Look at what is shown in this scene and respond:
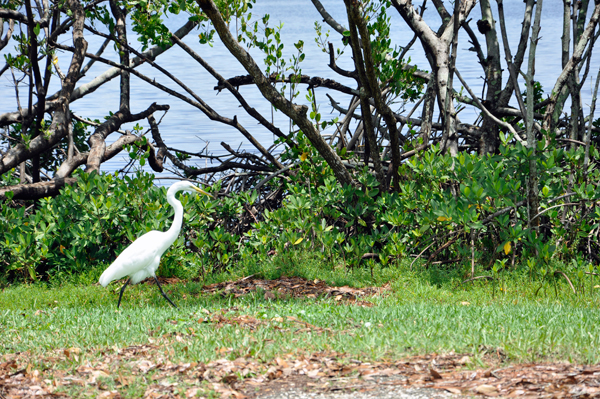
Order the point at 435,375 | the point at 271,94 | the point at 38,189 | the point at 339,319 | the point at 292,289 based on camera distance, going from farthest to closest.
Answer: the point at 38,189
the point at 271,94
the point at 292,289
the point at 339,319
the point at 435,375

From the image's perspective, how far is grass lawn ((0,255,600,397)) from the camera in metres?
4.02

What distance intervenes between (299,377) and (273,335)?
91 cm

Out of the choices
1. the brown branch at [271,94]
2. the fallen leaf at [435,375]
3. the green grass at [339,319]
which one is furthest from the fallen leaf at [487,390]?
the brown branch at [271,94]

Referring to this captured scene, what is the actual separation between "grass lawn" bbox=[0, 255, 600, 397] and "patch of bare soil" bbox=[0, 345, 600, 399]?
0.05 ft

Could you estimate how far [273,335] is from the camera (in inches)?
→ 189

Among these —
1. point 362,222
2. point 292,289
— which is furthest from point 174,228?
point 362,222

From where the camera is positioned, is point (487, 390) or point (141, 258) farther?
point (141, 258)

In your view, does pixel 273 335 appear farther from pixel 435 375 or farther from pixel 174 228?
pixel 174 228

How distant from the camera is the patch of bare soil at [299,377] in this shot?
353 cm

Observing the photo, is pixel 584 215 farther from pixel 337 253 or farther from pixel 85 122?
pixel 85 122

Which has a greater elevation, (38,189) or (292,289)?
(38,189)

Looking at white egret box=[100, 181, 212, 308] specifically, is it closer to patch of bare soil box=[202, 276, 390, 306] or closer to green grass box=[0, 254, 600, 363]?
green grass box=[0, 254, 600, 363]

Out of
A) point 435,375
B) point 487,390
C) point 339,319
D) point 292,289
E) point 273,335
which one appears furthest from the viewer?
point 292,289

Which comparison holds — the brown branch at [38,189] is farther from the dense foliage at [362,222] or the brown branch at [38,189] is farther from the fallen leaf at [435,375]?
the fallen leaf at [435,375]
